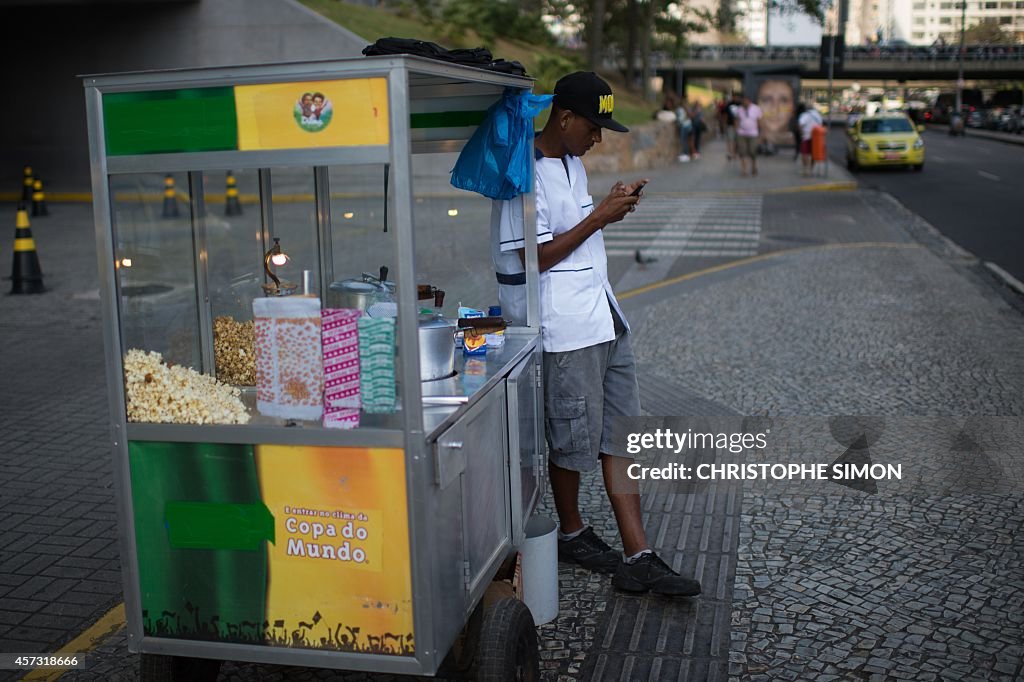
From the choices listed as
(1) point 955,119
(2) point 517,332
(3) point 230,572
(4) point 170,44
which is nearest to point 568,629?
(2) point 517,332

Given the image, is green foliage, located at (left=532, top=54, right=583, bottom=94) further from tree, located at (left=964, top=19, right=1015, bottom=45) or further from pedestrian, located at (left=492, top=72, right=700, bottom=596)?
tree, located at (left=964, top=19, right=1015, bottom=45)

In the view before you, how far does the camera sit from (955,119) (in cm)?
5412

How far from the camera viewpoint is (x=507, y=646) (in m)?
2.95

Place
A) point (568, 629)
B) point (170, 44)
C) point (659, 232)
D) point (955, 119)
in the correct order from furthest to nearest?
point (955, 119)
point (170, 44)
point (659, 232)
point (568, 629)

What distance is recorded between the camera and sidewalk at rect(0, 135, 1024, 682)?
12.0 feet

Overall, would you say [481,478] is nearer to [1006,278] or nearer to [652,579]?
[652,579]

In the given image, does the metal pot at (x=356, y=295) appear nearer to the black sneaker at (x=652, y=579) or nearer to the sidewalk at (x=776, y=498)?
the sidewalk at (x=776, y=498)

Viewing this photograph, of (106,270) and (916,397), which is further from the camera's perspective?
(916,397)

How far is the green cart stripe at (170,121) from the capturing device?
106 inches

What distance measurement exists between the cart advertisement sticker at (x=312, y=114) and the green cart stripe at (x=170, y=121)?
5 centimetres

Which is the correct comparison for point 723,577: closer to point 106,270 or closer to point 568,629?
point 568,629

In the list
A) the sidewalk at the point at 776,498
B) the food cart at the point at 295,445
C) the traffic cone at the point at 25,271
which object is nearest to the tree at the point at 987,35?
the sidewalk at the point at 776,498

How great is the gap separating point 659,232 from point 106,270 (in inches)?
542

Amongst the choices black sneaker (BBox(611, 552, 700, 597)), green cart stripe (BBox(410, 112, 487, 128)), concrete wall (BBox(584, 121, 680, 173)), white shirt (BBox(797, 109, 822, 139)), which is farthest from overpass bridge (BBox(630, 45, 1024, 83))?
black sneaker (BBox(611, 552, 700, 597))
